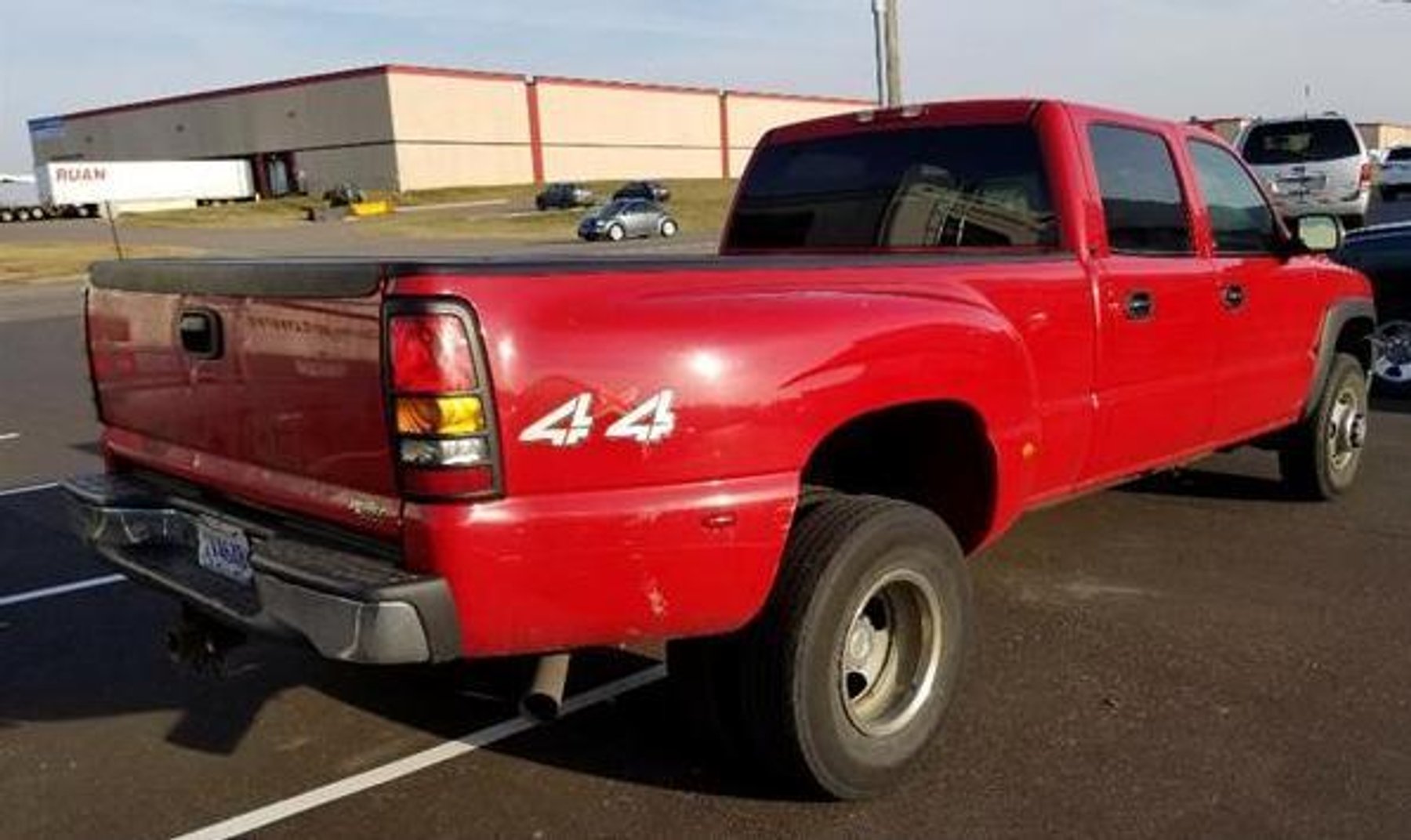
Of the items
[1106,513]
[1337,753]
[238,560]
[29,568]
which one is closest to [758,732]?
[238,560]

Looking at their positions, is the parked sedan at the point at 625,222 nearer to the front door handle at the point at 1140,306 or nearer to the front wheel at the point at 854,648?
the front door handle at the point at 1140,306

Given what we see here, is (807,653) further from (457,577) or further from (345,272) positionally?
(345,272)

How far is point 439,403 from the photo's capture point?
9.80ft

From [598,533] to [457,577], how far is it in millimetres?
339

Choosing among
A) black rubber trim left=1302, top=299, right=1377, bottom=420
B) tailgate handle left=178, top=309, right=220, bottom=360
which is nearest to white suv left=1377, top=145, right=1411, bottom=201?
black rubber trim left=1302, top=299, right=1377, bottom=420

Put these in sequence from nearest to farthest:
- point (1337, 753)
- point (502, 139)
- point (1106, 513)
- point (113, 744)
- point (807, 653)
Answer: point (807, 653) → point (1337, 753) → point (113, 744) → point (1106, 513) → point (502, 139)

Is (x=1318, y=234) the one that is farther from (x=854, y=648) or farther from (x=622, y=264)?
(x=622, y=264)

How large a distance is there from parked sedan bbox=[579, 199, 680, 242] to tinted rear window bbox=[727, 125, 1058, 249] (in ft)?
137

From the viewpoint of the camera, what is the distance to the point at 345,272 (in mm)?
3119

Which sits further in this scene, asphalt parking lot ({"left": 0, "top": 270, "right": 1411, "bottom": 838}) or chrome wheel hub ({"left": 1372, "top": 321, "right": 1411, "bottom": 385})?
chrome wheel hub ({"left": 1372, "top": 321, "right": 1411, "bottom": 385})

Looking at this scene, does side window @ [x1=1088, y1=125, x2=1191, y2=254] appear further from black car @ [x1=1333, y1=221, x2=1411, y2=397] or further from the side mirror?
black car @ [x1=1333, y1=221, x2=1411, y2=397]

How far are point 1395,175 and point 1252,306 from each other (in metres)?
36.5

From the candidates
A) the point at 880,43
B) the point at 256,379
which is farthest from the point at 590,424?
the point at 880,43

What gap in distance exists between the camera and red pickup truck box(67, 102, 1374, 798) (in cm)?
305
